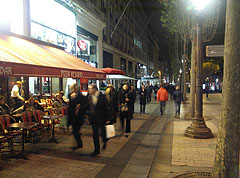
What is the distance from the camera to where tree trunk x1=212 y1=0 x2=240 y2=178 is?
3.17 m

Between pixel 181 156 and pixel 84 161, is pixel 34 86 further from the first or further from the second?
pixel 181 156

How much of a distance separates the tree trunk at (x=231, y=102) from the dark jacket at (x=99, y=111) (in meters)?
3.11

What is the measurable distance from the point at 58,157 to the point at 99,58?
16.4 meters

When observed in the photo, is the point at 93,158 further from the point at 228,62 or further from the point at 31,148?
the point at 228,62

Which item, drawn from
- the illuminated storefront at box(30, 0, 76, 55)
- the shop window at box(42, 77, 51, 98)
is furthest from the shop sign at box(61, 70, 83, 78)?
the shop window at box(42, 77, 51, 98)

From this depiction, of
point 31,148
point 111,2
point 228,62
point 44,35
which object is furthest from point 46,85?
point 111,2

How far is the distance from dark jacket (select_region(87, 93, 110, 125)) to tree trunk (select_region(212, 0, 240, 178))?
10.2 ft

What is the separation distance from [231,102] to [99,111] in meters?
3.33

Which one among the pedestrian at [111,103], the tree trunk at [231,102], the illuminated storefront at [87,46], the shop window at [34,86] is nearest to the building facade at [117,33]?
the illuminated storefront at [87,46]


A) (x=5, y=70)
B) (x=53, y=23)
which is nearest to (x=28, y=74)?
(x=5, y=70)

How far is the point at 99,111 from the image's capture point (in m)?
5.59

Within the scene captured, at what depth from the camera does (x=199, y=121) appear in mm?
7332

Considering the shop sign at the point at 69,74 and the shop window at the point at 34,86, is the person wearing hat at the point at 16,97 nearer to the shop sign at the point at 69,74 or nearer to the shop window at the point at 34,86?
the shop window at the point at 34,86

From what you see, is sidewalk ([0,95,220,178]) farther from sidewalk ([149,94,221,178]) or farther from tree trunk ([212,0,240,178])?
Answer: tree trunk ([212,0,240,178])
